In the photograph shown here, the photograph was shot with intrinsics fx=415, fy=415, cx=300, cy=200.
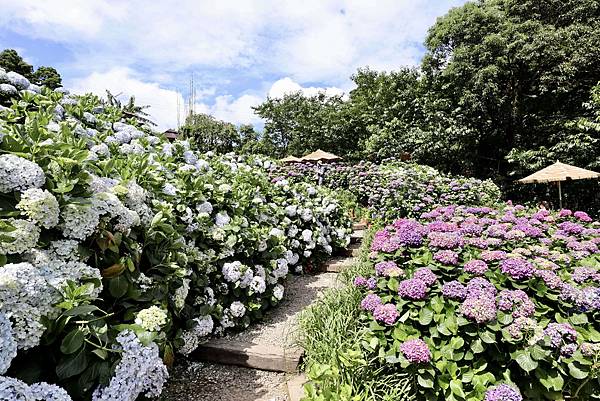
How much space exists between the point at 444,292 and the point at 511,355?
0.39 m

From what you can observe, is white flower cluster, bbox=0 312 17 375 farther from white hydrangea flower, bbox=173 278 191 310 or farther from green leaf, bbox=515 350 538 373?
green leaf, bbox=515 350 538 373

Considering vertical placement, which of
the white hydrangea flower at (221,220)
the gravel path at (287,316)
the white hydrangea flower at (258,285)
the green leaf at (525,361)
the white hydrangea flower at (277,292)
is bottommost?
the gravel path at (287,316)

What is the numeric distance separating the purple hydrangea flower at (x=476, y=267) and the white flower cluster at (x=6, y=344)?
2041mm

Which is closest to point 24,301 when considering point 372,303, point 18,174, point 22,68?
point 18,174

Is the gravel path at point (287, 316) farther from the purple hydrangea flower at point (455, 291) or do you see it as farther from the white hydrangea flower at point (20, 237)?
the white hydrangea flower at point (20, 237)

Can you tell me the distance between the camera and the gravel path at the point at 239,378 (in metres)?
2.25

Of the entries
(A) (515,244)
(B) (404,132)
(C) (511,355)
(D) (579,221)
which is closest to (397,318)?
(C) (511,355)

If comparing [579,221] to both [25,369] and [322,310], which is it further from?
[25,369]

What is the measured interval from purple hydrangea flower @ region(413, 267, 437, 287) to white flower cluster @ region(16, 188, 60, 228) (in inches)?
66.7

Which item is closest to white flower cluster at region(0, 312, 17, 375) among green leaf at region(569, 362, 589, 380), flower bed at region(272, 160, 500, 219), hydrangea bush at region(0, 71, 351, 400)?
hydrangea bush at region(0, 71, 351, 400)

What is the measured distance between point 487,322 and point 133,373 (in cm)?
154

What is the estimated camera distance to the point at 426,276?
2178 mm

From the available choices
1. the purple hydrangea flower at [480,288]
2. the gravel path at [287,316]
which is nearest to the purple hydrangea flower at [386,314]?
the purple hydrangea flower at [480,288]

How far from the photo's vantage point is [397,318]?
7.05 ft
